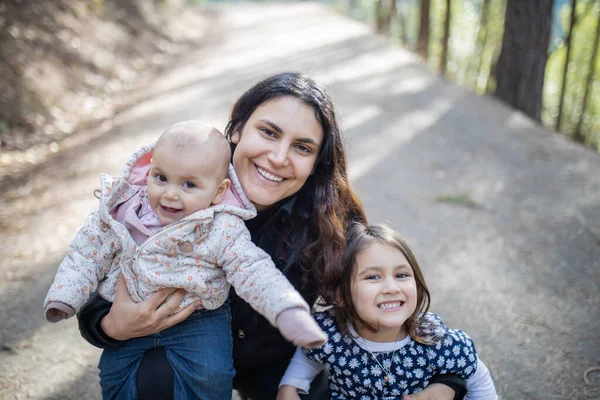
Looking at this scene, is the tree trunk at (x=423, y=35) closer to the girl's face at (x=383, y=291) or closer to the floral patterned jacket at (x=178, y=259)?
the girl's face at (x=383, y=291)

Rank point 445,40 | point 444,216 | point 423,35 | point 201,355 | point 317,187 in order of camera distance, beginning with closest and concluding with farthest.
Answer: point 201,355 → point 317,187 → point 444,216 → point 445,40 → point 423,35

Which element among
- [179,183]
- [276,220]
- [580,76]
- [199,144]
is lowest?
[580,76]

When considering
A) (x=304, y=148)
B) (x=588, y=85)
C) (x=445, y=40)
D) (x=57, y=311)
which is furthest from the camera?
(x=445, y=40)

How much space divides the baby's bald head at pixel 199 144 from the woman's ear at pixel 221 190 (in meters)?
0.03

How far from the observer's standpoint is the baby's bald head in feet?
6.08

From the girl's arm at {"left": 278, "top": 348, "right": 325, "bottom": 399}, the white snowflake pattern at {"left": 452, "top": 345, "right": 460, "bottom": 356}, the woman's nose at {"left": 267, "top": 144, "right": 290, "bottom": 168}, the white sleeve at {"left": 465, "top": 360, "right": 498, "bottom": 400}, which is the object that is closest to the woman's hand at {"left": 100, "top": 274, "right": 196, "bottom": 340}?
the girl's arm at {"left": 278, "top": 348, "right": 325, "bottom": 399}

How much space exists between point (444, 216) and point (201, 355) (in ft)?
10.5

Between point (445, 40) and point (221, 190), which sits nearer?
point (221, 190)

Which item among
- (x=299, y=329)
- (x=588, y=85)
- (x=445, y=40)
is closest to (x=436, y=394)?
(x=299, y=329)

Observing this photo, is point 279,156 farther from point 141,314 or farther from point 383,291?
point 141,314

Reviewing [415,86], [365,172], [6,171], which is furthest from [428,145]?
[6,171]

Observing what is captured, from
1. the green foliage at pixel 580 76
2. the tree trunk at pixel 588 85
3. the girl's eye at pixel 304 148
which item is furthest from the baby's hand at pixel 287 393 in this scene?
the green foliage at pixel 580 76

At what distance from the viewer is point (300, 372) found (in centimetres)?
208

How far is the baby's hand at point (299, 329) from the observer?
5.01 feet
